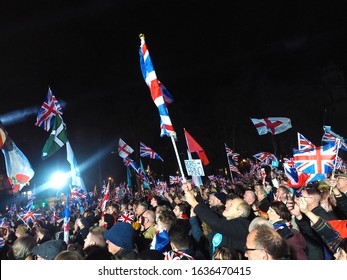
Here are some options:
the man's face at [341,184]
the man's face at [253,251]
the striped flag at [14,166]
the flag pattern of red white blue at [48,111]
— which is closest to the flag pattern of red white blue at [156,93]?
the man's face at [253,251]

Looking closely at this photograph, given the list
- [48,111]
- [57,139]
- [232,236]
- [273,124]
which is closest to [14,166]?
[57,139]

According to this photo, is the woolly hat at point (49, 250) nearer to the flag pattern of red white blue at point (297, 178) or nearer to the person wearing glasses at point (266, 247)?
the person wearing glasses at point (266, 247)

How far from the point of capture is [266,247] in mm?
2727

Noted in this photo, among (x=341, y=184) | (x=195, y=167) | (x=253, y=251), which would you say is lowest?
(x=341, y=184)

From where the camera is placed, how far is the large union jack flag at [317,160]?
6130 millimetres

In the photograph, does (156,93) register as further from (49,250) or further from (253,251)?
(253,251)

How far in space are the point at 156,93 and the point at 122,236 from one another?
2454 mm

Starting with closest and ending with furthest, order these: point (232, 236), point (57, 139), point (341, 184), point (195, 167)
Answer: point (232, 236) < point (341, 184) < point (195, 167) < point (57, 139)

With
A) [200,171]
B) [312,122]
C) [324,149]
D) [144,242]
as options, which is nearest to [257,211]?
[200,171]

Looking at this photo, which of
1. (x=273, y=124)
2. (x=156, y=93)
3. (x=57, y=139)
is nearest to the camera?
(x=156, y=93)

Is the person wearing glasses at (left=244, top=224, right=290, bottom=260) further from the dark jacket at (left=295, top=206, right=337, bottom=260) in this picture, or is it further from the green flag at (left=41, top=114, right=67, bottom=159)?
the green flag at (left=41, top=114, right=67, bottom=159)

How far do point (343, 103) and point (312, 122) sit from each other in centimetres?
1235

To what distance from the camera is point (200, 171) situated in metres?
6.61
